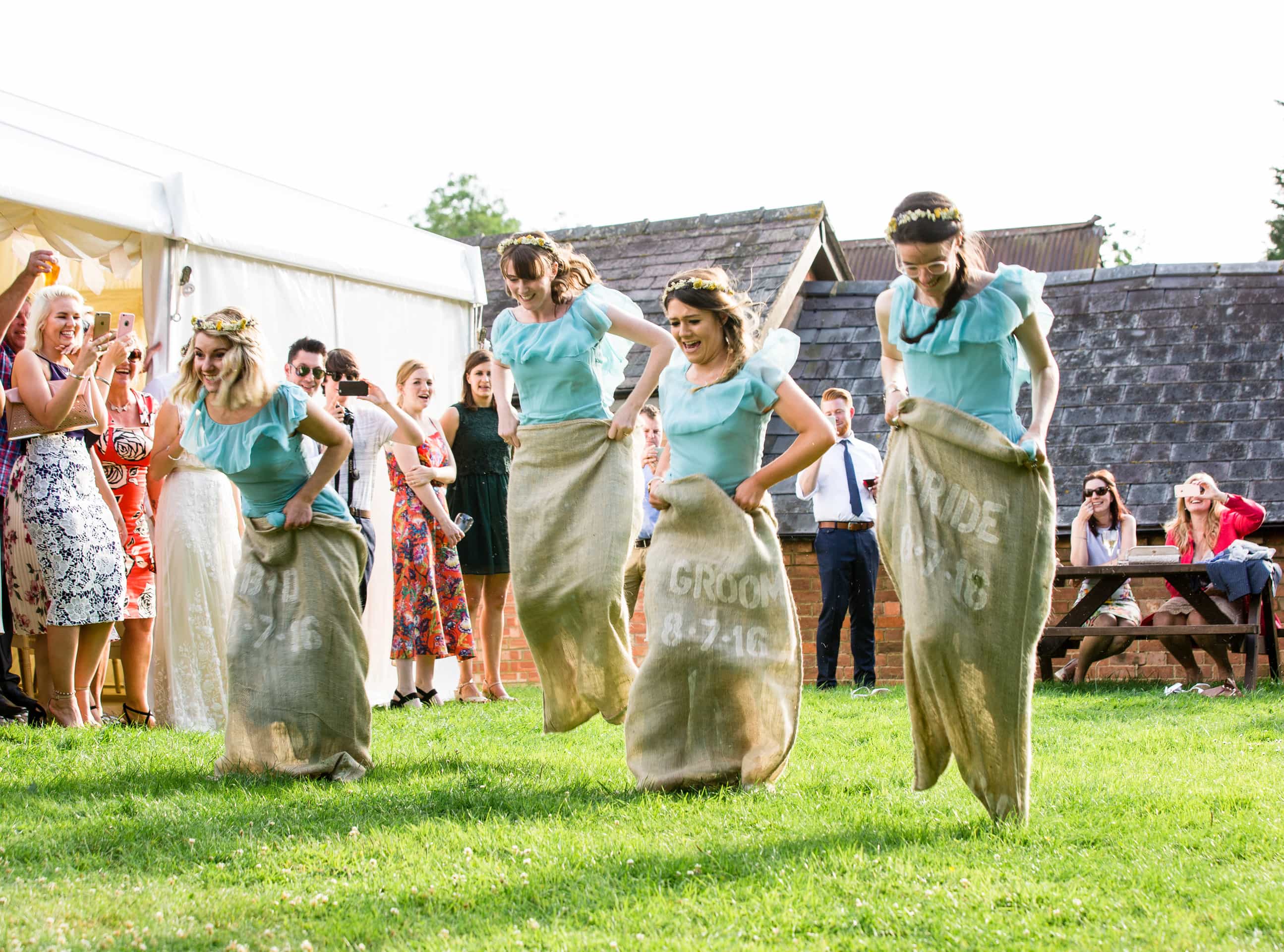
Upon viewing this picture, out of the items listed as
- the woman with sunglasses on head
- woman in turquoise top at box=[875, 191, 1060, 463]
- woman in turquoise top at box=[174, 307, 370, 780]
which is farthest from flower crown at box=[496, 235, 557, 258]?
the woman with sunglasses on head

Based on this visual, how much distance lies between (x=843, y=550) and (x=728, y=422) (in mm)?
5317

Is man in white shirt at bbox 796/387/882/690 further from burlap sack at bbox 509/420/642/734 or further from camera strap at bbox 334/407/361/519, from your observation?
burlap sack at bbox 509/420/642/734

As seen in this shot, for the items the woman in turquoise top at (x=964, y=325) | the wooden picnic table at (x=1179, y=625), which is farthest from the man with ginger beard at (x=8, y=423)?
the wooden picnic table at (x=1179, y=625)

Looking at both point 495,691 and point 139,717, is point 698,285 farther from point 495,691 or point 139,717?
point 495,691

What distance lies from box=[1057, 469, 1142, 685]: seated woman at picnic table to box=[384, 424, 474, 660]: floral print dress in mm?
5255

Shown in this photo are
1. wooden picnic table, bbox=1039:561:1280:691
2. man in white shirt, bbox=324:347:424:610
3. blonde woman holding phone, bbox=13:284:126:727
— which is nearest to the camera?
blonde woman holding phone, bbox=13:284:126:727

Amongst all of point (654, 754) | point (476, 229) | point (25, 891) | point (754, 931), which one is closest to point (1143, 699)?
point (654, 754)

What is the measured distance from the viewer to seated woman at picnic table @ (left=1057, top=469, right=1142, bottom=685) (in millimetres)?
11820

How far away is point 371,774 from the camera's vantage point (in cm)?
611

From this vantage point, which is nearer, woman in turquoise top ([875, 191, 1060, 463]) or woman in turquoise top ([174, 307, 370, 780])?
woman in turquoise top ([875, 191, 1060, 463])

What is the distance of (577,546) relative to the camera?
→ 654cm

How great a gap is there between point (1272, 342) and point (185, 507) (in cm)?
1105

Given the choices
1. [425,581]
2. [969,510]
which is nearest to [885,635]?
[425,581]

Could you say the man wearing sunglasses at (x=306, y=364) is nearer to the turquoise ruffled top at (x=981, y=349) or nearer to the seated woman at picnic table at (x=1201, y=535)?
the turquoise ruffled top at (x=981, y=349)
